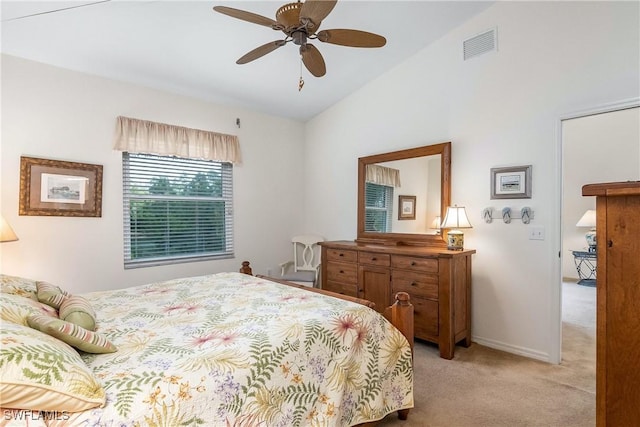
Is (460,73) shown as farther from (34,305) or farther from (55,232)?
(55,232)

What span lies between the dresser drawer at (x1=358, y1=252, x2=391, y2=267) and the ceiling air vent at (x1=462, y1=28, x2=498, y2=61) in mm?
2135

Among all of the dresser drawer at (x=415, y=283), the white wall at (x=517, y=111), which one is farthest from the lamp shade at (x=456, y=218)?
the dresser drawer at (x=415, y=283)

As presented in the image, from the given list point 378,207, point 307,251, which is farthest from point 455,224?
point 307,251

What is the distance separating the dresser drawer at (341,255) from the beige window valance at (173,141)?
164 cm

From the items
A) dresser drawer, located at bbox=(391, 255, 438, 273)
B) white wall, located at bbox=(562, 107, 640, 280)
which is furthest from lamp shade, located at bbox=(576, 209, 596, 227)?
dresser drawer, located at bbox=(391, 255, 438, 273)

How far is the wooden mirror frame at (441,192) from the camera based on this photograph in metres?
3.38

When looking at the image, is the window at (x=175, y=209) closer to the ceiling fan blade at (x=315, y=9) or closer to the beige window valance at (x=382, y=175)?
the beige window valance at (x=382, y=175)

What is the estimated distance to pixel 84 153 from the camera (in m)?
3.10

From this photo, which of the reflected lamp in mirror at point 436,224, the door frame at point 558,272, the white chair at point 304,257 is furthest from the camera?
the white chair at point 304,257

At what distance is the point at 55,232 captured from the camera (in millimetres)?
2959

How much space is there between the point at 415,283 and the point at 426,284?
0.11m

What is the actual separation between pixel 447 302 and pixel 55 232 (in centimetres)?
354

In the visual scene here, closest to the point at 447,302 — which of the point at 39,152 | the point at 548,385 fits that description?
the point at 548,385

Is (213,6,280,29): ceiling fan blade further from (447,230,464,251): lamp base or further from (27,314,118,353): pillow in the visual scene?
(447,230,464,251): lamp base
